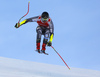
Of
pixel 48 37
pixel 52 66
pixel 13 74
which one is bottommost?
pixel 13 74

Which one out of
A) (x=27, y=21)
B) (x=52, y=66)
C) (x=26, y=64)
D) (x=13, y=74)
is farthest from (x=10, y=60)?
(x=27, y=21)

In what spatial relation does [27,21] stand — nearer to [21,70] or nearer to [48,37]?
[48,37]

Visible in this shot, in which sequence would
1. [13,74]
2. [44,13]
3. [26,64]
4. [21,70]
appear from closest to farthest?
[44,13]
[13,74]
[21,70]
[26,64]

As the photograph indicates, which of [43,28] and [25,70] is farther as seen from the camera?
[25,70]

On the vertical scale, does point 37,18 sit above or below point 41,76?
above

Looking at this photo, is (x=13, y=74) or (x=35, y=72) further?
(x=35, y=72)

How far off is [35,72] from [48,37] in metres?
1.95

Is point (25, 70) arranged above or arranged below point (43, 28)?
below

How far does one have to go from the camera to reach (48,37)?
782cm

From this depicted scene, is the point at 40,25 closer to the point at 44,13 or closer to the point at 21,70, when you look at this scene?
the point at 44,13

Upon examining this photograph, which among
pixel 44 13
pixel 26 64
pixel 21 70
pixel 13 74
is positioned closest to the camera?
pixel 44 13

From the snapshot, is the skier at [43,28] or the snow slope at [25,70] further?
the snow slope at [25,70]

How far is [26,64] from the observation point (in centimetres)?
1066

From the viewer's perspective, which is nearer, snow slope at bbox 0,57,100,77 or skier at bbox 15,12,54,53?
skier at bbox 15,12,54,53
